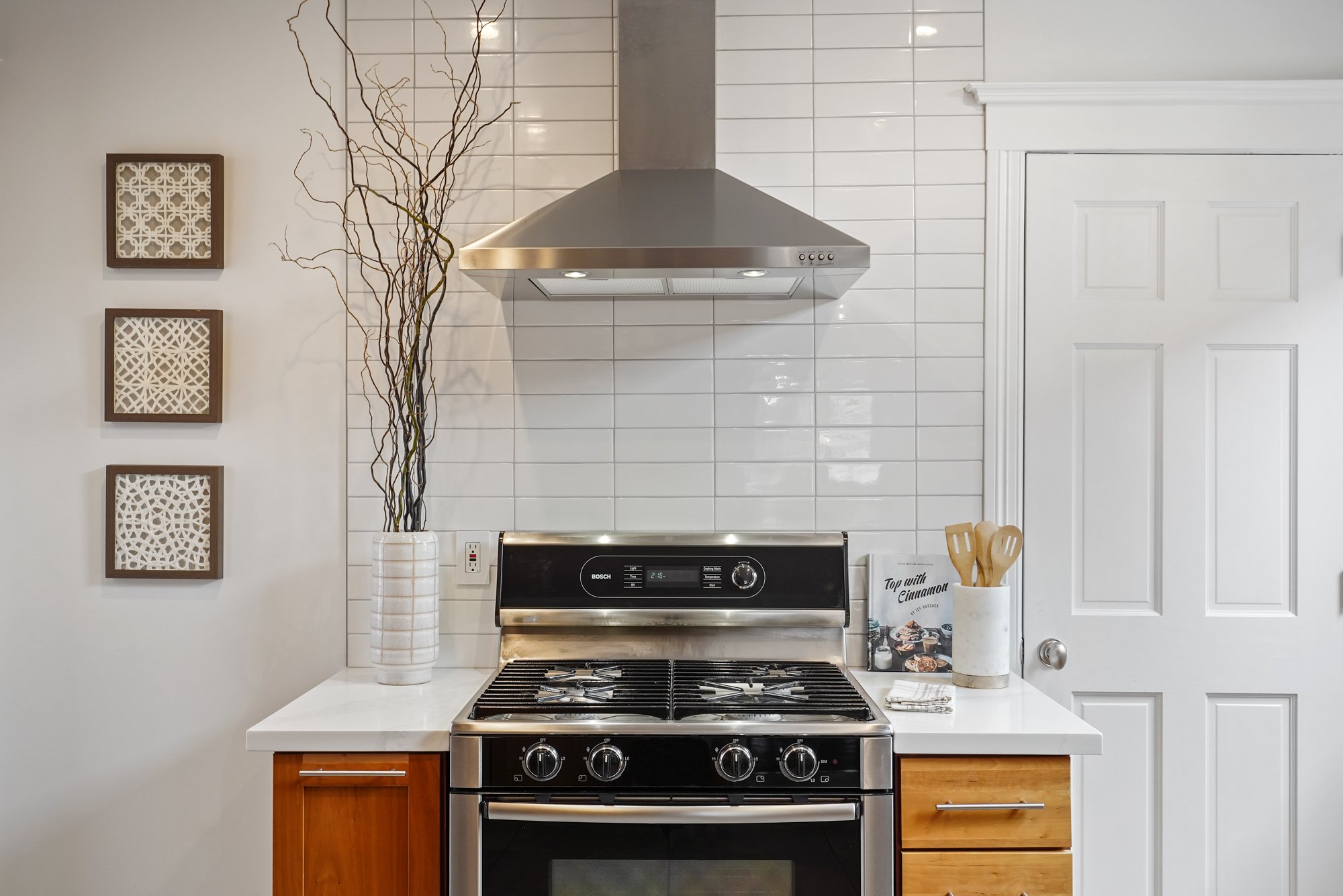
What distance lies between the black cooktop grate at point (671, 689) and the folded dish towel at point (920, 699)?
73 millimetres

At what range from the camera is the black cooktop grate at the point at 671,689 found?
1706mm

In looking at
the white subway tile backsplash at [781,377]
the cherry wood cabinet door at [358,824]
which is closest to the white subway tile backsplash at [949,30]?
the white subway tile backsplash at [781,377]

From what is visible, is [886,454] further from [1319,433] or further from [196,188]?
[196,188]

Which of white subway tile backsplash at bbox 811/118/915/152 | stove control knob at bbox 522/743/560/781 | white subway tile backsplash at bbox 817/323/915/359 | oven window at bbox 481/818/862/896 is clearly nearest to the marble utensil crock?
oven window at bbox 481/818/862/896

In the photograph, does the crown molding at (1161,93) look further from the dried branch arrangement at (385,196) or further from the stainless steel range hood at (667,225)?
the dried branch arrangement at (385,196)

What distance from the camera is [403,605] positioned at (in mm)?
1962

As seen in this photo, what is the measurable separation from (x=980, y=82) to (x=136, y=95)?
2.12 meters

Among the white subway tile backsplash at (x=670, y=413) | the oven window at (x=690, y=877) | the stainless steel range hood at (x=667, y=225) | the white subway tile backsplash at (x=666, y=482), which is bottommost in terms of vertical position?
the oven window at (x=690, y=877)

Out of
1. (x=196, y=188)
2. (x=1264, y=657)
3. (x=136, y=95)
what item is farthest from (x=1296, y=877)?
(x=136, y=95)

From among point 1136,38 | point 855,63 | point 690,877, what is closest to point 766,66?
point 855,63

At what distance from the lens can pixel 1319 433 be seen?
2152 millimetres

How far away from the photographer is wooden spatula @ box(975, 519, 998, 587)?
1970mm

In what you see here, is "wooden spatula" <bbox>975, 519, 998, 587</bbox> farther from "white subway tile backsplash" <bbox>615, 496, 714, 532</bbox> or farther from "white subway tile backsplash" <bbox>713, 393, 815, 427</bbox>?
"white subway tile backsplash" <bbox>615, 496, 714, 532</bbox>

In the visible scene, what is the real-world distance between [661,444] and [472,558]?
21.7 inches
